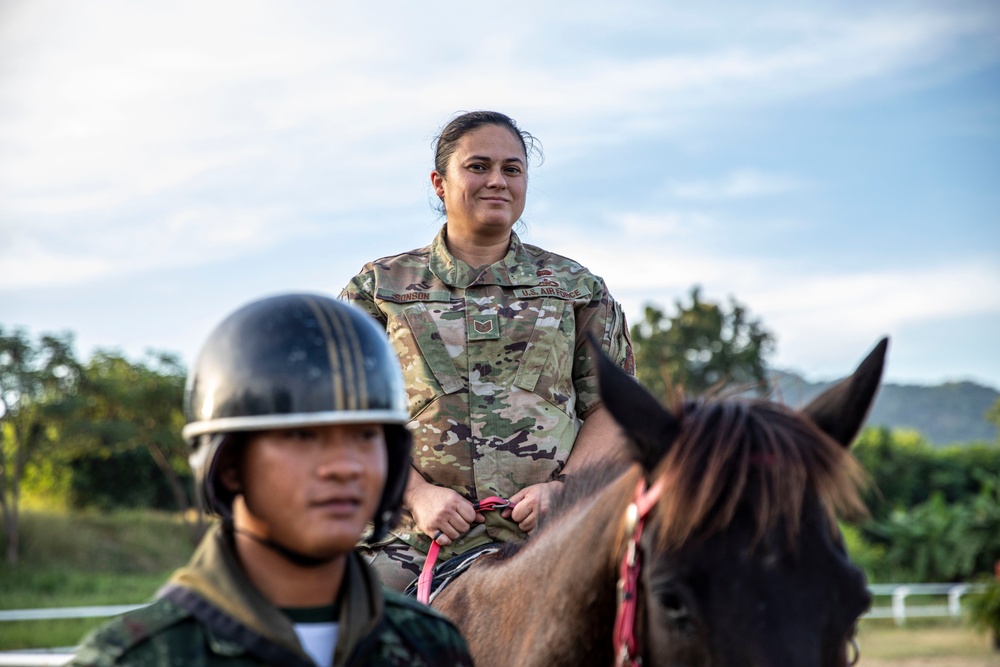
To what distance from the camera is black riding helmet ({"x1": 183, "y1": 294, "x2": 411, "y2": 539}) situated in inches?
87.8

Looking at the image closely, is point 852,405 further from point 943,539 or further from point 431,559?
point 943,539

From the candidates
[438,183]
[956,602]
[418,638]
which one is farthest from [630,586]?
[956,602]

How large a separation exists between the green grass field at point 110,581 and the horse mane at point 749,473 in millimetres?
14874

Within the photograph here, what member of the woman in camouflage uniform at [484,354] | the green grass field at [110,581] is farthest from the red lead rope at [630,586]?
the green grass field at [110,581]

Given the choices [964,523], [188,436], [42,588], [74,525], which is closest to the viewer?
[188,436]

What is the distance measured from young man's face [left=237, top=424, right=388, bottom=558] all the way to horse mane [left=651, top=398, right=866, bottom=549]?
728 mm

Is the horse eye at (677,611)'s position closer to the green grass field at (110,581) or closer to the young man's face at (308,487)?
the young man's face at (308,487)

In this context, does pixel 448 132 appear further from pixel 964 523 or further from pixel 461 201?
pixel 964 523

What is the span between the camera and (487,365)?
430 centimetres

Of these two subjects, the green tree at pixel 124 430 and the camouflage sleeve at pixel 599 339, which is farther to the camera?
the green tree at pixel 124 430

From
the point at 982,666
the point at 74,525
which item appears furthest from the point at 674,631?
the point at 74,525

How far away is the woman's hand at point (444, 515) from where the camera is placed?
3.93 m

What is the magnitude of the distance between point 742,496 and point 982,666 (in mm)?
16003

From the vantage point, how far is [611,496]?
9.48 feet
